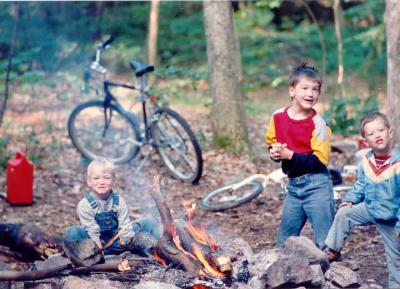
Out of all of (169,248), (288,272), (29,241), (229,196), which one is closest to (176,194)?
(229,196)

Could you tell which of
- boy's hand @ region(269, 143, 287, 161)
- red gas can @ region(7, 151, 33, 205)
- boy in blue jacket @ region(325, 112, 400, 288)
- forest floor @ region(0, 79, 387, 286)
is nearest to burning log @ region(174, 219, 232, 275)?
forest floor @ region(0, 79, 387, 286)

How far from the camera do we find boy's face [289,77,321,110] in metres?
5.12

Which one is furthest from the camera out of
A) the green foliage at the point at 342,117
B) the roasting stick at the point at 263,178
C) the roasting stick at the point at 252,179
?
the green foliage at the point at 342,117

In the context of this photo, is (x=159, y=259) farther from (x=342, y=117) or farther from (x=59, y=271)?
(x=342, y=117)

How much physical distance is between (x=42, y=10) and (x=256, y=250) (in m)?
12.5

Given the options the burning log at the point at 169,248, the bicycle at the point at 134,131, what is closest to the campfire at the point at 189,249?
the burning log at the point at 169,248

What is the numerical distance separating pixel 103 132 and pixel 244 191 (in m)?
2.50

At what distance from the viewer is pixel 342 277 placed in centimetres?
462

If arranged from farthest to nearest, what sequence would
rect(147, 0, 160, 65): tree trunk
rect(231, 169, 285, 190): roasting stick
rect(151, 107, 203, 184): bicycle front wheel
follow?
rect(147, 0, 160, 65): tree trunk < rect(151, 107, 203, 184): bicycle front wheel < rect(231, 169, 285, 190): roasting stick

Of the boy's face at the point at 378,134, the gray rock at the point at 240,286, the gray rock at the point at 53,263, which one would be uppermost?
the boy's face at the point at 378,134

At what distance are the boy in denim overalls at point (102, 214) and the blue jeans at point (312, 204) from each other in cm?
126

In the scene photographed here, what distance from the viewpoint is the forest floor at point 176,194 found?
627 cm

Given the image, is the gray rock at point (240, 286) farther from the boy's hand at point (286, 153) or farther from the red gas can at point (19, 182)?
the red gas can at point (19, 182)

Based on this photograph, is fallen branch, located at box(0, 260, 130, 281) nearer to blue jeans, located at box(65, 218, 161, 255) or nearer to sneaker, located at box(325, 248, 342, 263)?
blue jeans, located at box(65, 218, 161, 255)
